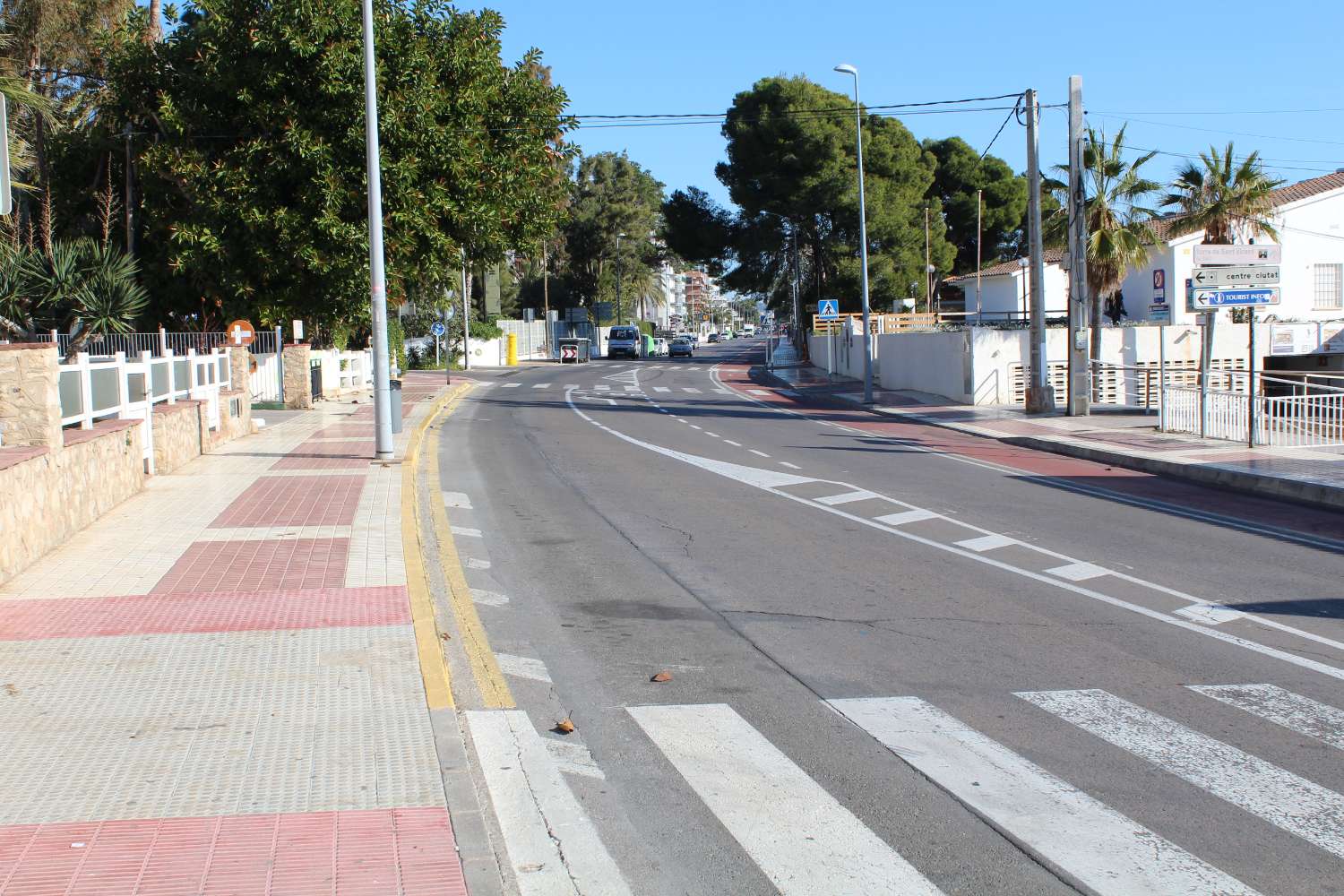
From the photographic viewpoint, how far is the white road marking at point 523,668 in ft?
23.9

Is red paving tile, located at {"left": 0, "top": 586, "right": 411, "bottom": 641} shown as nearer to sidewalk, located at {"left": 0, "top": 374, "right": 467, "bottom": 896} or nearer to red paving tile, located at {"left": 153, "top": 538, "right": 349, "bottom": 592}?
sidewalk, located at {"left": 0, "top": 374, "right": 467, "bottom": 896}

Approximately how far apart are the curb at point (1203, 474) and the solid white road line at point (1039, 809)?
1090 cm

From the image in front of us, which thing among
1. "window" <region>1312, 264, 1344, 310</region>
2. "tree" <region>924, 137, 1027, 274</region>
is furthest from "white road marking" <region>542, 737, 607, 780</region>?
"tree" <region>924, 137, 1027, 274</region>

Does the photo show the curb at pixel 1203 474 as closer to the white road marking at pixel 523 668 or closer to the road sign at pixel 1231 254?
the road sign at pixel 1231 254

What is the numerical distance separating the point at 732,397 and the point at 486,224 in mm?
10362

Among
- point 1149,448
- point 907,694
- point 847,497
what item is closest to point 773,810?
point 907,694

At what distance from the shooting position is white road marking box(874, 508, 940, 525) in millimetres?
13305

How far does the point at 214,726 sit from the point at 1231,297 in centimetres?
2017

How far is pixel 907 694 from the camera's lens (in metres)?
6.91

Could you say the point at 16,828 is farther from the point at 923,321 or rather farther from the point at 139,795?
the point at 923,321

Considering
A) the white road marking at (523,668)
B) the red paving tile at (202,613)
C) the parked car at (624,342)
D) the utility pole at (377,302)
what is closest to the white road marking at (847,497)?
the utility pole at (377,302)

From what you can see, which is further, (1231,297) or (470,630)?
(1231,297)

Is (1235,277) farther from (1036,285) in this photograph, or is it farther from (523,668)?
(523,668)

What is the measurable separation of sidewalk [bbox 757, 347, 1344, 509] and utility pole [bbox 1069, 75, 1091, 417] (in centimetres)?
123
